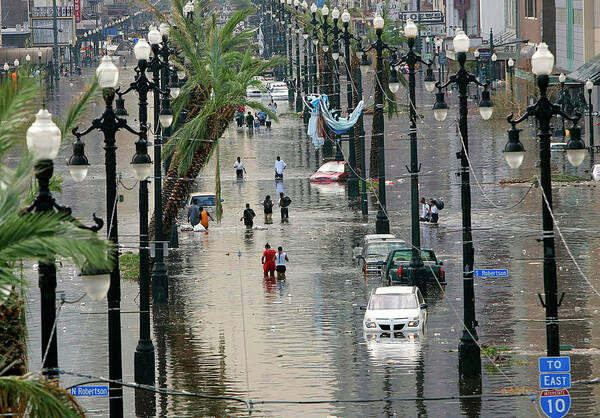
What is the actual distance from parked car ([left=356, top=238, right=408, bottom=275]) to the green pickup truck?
82cm

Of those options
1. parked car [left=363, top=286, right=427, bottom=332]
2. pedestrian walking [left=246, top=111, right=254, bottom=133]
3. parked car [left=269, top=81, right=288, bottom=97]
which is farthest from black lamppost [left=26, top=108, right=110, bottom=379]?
parked car [left=269, top=81, right=288, bottom=97]

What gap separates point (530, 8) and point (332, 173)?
62117mm

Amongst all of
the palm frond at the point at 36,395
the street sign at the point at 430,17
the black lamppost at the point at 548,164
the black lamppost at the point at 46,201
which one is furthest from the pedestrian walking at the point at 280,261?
the street sign at the point at 430,17

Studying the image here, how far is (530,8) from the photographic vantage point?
122 metres

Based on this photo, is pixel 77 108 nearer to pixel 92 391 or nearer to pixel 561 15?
pixel 92 391

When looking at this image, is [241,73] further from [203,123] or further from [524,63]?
[524,63]

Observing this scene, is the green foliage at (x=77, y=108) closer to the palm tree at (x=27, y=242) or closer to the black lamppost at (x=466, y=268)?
the palm tree at (x=27, y=242)

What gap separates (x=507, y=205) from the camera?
178ft

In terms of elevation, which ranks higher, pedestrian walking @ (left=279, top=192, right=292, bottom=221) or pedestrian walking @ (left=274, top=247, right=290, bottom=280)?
pedestrian walking @ (left=279, top=192, right=292, bottom=221)

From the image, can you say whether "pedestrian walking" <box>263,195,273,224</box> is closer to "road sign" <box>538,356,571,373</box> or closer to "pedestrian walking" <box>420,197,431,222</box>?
"pedestrian walking" <box>420,197,431,222</box>

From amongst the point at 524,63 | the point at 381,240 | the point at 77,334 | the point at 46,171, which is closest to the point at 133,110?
the point at 524,63

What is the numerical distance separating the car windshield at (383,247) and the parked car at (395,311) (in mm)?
7903

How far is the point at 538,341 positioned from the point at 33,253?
67.2 ft

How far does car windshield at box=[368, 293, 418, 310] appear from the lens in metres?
32.2
